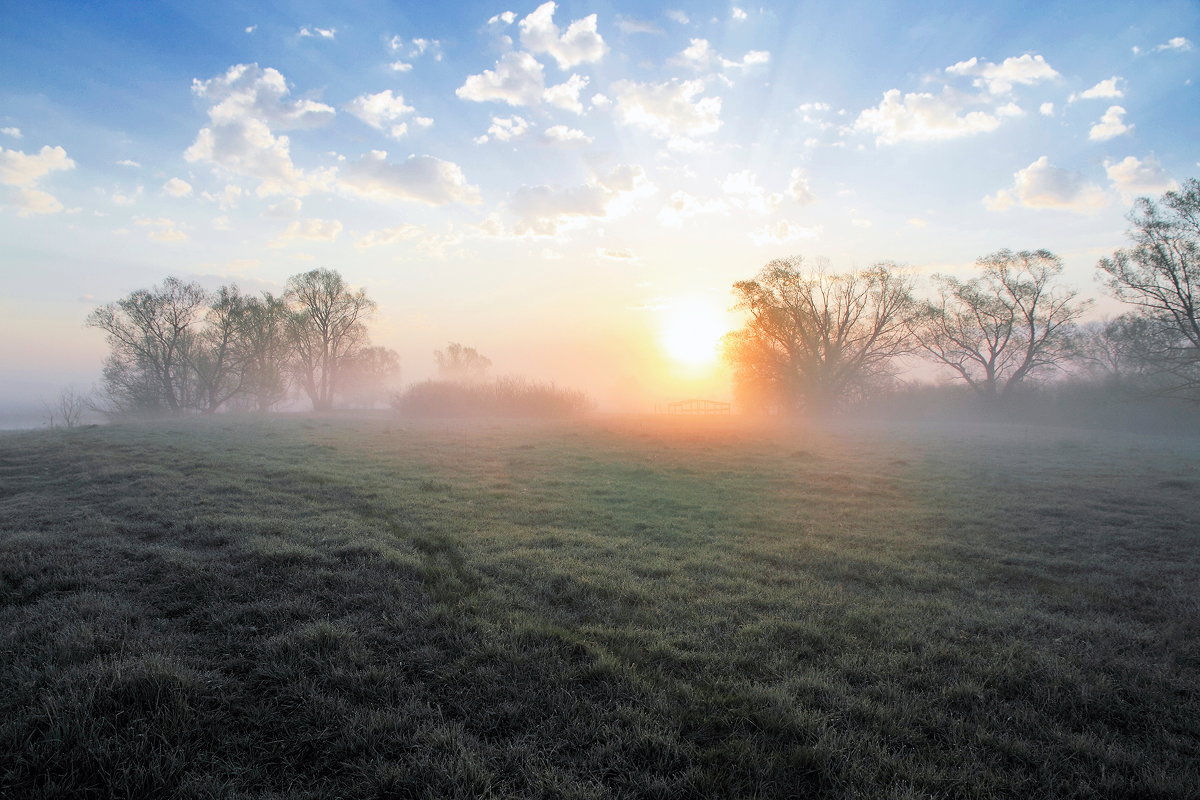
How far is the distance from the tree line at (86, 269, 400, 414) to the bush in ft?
34.9

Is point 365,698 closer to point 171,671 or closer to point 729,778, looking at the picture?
point 171,671

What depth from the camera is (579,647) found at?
14.9ft

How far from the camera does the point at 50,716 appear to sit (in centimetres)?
320

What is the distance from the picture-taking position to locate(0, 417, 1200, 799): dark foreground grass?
3.12 meters

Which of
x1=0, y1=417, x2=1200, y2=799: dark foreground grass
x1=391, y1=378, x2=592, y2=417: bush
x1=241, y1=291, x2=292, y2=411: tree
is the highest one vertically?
x1=241, y1=291, x2=292, y2=411: tree

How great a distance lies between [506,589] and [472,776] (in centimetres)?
278

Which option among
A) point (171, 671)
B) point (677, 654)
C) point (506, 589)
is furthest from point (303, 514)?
point (677, 654)

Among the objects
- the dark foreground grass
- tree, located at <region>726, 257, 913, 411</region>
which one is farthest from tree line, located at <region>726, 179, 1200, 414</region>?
the dark foreground grass

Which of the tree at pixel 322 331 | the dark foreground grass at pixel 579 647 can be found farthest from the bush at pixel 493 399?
the dark foreground grass at pixel 579 647

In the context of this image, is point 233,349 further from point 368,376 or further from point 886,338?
point 886,338

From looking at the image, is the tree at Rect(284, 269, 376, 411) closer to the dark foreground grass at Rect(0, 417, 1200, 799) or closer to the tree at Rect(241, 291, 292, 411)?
the tree at Rect(241, 291, 292, 411)

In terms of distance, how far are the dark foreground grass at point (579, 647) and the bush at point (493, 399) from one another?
28972 millimetres

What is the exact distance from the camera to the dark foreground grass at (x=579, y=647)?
312cm

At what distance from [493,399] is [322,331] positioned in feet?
58.1
